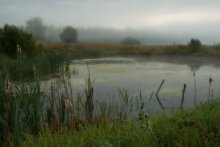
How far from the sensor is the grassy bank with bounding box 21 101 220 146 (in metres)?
3.70

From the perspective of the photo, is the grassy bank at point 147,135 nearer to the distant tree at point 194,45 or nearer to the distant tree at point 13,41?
the distant tree at point 13,41

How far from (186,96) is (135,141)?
5.21 metres

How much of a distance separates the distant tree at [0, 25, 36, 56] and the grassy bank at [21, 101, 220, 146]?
1231cm

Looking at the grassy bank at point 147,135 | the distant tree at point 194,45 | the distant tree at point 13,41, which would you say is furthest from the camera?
the distant tree at point 194,45

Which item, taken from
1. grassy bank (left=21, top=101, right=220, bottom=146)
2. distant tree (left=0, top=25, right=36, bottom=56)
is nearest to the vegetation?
grassy bank (left=21, top=101, right=220, bottom=146)

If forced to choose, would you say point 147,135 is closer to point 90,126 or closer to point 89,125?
point 90,126

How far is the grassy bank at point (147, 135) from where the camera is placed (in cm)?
370

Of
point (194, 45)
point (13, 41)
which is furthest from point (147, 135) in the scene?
point (194, 45)

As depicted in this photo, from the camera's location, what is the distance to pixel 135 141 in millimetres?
3688

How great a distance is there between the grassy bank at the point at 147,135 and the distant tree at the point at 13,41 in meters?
12.3

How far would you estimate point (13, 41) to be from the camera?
1681 centimetres

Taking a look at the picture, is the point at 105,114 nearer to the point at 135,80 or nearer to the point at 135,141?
the point at 135,141

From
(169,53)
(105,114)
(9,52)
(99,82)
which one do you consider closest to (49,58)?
(99,82)

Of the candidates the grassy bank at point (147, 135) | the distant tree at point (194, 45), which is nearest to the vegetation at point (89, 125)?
the grassy bank at point (147, 135)
